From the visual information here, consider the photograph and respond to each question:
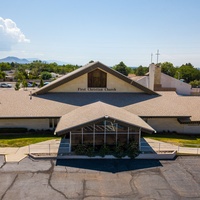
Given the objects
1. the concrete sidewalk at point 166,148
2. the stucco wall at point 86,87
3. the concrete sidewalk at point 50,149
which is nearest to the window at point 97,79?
the stucco wall at point 86,87

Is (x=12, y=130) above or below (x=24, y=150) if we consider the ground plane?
above

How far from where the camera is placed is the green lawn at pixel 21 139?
2395 centimetres

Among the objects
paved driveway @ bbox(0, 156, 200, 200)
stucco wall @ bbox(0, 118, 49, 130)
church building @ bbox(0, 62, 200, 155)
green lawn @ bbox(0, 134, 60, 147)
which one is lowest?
paved driveway @ bbox(0, 156, 200, 200)

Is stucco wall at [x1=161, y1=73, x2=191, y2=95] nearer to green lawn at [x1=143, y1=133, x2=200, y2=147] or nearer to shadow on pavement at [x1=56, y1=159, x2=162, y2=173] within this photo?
green lawn at [x1=143, y1=133, x2=200, y2=147]

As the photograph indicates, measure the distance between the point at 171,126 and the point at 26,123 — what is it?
17379 mm

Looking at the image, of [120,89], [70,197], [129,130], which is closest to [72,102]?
[120,89]

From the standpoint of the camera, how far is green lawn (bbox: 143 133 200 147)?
2544 centimetres

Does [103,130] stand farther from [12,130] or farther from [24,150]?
[12,130]

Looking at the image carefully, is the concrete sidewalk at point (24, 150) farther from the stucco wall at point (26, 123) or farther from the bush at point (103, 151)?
the stucco wall at point (26, 123)

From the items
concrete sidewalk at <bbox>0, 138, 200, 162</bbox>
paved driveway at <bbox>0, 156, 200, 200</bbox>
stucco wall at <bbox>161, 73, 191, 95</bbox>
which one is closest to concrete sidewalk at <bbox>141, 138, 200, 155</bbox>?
concrete sidewalk at <bbox>0, 138, 200, 162</bbox>

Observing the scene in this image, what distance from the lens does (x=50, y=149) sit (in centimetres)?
2256

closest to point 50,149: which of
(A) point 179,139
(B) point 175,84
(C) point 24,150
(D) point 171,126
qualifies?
(C) point 24,150

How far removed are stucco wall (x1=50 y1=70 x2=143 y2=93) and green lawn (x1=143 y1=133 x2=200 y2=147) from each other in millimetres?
8299

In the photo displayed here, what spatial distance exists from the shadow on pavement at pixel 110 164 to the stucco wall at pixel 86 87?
45.2 ft
